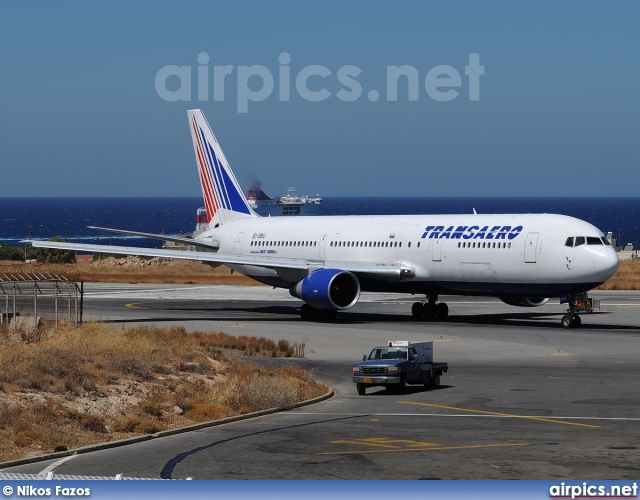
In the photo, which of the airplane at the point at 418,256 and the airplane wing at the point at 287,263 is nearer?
the airplane at the point at 418,256

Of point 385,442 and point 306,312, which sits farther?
point 306,312

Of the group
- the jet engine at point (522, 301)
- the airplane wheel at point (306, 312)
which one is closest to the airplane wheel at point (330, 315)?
the airplane wheel at point (306, 312)

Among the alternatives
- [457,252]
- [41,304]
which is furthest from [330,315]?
[41,304]

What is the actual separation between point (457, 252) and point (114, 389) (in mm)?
25127

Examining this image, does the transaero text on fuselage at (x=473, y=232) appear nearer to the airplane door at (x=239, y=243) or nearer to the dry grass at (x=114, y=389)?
the airplane door at (x=239, y=243)

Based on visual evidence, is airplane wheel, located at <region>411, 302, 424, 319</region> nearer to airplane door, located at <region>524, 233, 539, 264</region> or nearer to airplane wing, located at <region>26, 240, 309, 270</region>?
airplane wing, located at <region>26, 240, 309, 270</region>

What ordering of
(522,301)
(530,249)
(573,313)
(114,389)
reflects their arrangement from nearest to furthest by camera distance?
(114,389)
(530,249)
(573,313)
(522,301)

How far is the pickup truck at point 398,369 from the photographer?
30531mm

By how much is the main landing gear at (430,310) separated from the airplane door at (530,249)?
7.79 m

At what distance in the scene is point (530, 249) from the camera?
4778 cm

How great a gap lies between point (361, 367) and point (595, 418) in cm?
757

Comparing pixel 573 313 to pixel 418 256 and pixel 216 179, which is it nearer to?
pixel 418 256

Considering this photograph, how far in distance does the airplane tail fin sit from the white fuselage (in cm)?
520

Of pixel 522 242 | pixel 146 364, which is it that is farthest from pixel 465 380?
pixel 522 242
